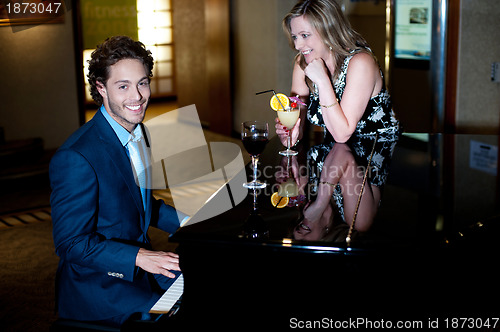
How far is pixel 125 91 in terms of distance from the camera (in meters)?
2.01

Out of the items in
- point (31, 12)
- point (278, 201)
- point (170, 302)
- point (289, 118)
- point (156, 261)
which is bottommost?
point (170, 302)

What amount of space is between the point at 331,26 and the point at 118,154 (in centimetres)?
141

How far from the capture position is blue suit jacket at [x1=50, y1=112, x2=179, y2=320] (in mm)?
1822

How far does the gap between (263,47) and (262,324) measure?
5.48 metres

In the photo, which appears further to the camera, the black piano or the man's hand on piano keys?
the man's hand on piano keys

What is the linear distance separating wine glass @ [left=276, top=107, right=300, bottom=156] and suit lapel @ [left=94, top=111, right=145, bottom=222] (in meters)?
0.87

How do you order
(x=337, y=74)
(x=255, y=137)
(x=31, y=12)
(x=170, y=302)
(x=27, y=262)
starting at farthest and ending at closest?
(x=31, y=12)
(x=27, y=262)
(x=337, y=74)
(x=255, y=137)
(x=170, y=302)

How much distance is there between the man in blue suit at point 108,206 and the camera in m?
1.83

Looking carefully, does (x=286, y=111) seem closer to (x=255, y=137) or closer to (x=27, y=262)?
(x=255, y=137)

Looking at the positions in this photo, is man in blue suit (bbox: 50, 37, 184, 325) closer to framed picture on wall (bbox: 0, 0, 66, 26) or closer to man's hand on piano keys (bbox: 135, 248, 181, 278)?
man's hand on piano keys (bbox: 135, 248, 181, 278)

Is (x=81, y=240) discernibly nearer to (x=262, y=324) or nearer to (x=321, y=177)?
(x=262, y=324)

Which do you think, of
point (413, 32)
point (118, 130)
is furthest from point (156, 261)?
point (413, 32)

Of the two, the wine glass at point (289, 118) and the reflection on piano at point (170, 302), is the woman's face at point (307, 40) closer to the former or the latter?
the wine glass at point (289, 118)

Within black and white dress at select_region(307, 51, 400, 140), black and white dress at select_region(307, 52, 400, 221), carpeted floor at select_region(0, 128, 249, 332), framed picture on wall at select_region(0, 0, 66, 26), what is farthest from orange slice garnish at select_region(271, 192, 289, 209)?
framed picture on wall at select_region(0, 0, 66, 26)
